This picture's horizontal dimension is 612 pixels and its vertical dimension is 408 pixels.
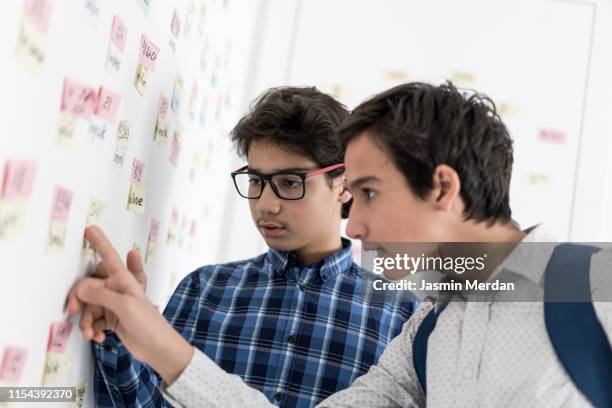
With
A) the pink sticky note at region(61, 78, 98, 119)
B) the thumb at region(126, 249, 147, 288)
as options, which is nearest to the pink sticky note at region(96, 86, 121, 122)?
the pink sticky note at region(61, 78, 98, 119)

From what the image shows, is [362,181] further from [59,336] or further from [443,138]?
[59,336]

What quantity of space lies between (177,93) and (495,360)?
813 millimetres

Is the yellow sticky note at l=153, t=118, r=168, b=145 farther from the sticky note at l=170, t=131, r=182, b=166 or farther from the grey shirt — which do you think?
the grey shirt

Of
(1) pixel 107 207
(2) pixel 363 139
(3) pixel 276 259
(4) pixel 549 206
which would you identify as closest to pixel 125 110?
(1) pixel 107 207

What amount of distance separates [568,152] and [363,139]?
153 centimetres

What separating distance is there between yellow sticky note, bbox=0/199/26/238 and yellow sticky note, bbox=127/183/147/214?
0.40 metres

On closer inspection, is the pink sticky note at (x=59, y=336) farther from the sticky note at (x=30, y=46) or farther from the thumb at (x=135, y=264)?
the sticky note at (x=30, y=46)

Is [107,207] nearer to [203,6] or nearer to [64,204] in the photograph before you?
[64,204]

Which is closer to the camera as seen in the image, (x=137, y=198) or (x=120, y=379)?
(x=120, y=379)

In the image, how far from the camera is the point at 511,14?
8.25ft

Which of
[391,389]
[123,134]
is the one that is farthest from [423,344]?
[123,134]

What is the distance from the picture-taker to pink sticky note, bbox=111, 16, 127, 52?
3.44 feet

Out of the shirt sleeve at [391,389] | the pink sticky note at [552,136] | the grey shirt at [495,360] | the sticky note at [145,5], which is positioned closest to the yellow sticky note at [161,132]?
the sticky note at [145,5]

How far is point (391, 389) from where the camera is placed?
125cm
